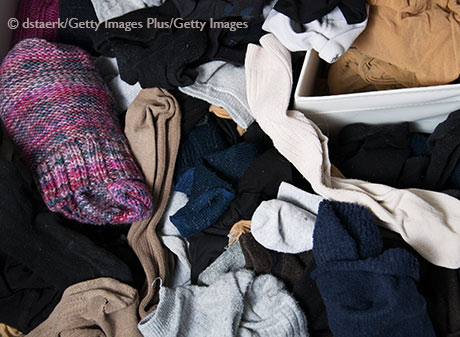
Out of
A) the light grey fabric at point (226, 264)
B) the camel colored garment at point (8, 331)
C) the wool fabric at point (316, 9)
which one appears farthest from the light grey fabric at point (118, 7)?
the camel colored garment at point (8, 331)

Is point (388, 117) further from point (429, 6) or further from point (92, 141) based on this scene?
point (92, 141)

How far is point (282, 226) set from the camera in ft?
2.23

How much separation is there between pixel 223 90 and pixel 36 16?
0.48 m

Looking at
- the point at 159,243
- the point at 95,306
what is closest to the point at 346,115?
the point at 159,243

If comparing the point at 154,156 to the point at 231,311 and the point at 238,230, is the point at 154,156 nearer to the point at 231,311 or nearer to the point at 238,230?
the point at 238,230

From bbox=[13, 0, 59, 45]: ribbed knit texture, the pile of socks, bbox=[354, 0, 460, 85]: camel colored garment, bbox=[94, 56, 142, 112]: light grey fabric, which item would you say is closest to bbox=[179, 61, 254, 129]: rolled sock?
the pile of socks

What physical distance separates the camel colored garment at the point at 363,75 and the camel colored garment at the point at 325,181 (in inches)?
5.8

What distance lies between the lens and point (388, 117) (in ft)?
2.64

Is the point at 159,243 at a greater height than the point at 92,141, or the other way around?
the point at 92,141

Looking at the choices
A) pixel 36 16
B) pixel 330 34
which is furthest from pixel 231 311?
pixel 36 16

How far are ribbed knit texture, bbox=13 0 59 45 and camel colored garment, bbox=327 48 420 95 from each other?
0.62 meters

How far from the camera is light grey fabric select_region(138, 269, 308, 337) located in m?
0.68

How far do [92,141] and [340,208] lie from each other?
1.45ft

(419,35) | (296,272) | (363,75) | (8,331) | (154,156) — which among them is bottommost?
(8,331)
